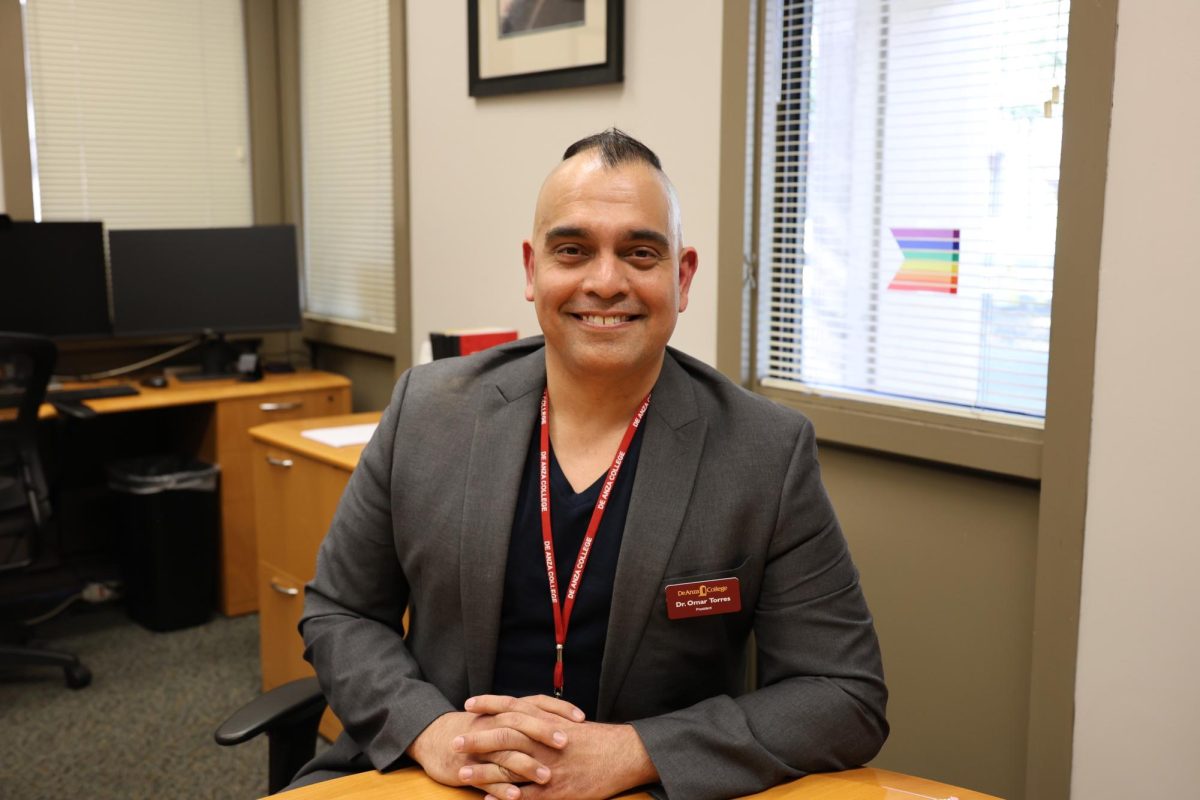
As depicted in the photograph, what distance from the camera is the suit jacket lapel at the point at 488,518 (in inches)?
57.4

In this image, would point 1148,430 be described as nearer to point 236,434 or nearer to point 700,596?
point 700,596

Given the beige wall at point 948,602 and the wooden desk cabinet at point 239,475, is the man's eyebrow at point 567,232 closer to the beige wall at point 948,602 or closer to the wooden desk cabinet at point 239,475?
the beige wall at point 948,602

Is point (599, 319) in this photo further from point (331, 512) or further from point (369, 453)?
point (331, 512)

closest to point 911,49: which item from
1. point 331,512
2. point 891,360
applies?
point 891,360

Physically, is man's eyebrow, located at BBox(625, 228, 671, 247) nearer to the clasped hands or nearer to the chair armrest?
the clasped hands

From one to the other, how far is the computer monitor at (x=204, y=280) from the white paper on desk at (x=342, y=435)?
1.13 m

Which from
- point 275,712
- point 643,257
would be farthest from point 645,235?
point 275,712

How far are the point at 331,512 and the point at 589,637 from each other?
1.61m

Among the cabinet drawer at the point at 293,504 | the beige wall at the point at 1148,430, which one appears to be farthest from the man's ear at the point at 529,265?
the cabinet drawer at the point at 293,504

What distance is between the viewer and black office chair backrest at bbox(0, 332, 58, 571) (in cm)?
313

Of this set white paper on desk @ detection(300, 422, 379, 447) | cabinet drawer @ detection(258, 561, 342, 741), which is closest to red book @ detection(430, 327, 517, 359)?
white paper on desk @ detection(300, 422, 379, 447)

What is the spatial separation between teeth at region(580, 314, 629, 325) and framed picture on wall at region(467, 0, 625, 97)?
5.54 feet

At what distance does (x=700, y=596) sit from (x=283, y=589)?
6.58 feet

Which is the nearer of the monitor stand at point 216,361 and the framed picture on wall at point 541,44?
the framed picture on wall at point 541,44
